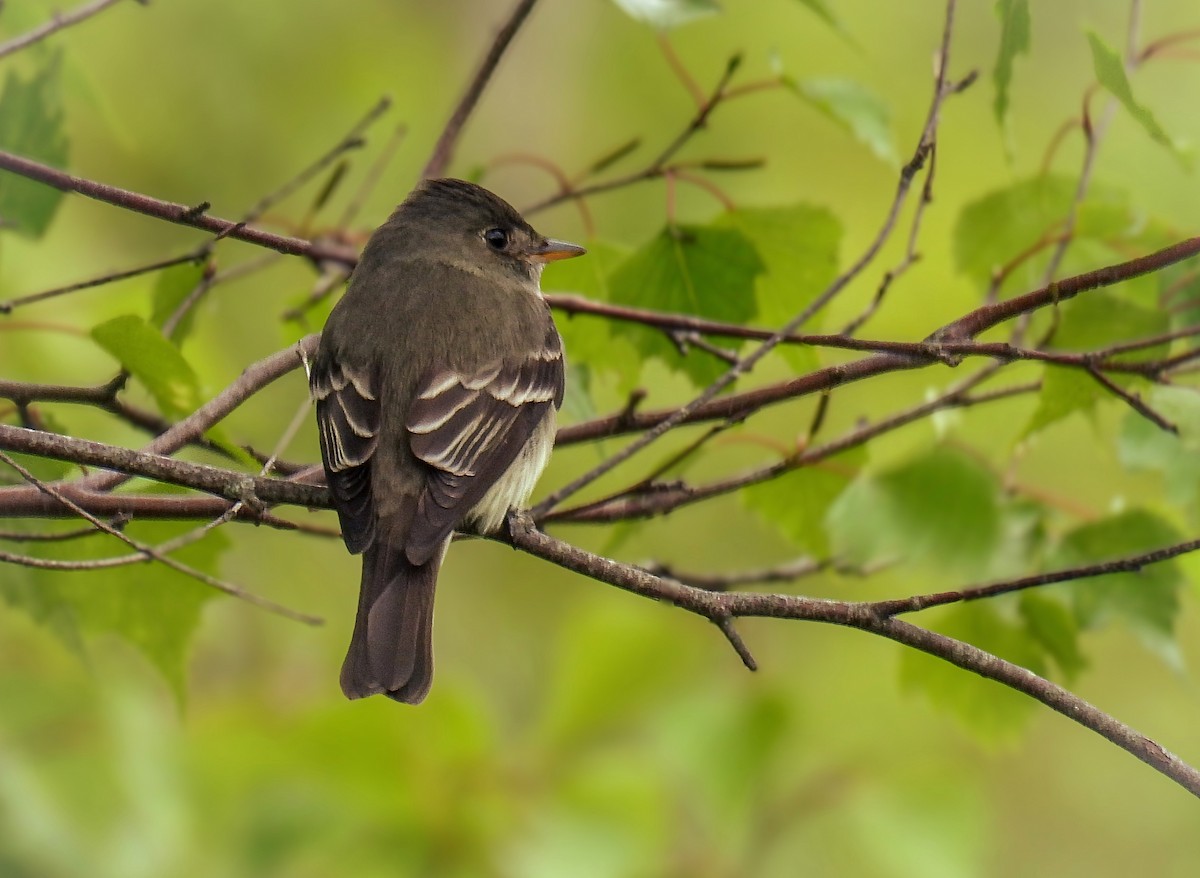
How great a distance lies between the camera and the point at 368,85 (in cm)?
948

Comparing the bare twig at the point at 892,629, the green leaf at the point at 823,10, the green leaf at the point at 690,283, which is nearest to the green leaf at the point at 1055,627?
the green leaf at the point at 690,283

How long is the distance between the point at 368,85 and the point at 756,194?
→ 2.78m

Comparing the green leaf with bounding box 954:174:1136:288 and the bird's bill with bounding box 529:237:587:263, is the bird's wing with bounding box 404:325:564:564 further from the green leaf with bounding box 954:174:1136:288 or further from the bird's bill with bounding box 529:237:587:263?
the green leaf with bounding box 954:174:1136:288

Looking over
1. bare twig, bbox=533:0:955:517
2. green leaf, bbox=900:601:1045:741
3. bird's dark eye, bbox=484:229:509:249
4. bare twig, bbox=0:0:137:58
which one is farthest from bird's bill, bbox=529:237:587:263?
green leaf, bbox=900:601:1045:741

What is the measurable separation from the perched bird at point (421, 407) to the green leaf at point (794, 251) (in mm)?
489

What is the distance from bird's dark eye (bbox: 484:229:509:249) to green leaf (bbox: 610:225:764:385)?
2.16ft

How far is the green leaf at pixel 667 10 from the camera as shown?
301 centimetres

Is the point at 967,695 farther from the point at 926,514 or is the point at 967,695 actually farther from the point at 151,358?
the point at 151,358

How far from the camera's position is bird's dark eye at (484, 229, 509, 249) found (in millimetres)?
4043

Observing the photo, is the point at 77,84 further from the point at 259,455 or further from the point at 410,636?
the point at 410,636

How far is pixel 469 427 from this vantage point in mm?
3182

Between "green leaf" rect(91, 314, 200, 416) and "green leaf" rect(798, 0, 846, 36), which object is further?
"green leaf" rect(798, 0, 846, 36)

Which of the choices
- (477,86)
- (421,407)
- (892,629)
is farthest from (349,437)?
(892,629)

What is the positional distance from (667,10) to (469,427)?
1023mm
